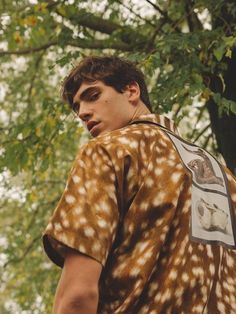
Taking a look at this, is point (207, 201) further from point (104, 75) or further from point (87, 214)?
point (104, 75)

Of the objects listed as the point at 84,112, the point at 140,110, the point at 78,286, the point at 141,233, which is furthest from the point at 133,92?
the point at 78,286

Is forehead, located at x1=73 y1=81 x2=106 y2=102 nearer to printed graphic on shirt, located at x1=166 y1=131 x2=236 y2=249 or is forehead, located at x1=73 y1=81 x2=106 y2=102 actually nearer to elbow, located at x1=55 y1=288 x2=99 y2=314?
printed graphic on shirt, located at x1=166 y1=131 x2=236 y2=249

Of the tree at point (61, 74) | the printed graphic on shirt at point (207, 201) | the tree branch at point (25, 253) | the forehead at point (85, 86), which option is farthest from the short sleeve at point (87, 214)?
the tree branch at point (25, 253)

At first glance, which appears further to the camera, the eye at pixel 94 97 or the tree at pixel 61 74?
the tree at pixel 61 74

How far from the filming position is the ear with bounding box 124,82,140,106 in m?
2.37

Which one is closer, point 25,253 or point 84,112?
point 84,112

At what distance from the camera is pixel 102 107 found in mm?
2297

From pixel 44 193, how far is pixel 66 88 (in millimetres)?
6739

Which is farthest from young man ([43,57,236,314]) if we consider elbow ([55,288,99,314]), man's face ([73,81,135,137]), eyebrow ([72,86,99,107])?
eyebrow ([72,86,99,107])

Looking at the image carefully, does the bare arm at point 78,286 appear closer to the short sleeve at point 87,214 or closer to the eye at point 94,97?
the short sleeve at point 87,214

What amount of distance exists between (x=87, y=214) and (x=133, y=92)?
0.78 m

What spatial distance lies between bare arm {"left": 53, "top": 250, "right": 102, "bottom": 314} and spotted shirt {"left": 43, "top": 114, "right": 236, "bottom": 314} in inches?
1.1

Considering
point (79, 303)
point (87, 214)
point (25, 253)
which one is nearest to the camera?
point (79, 303)

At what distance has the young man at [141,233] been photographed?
1.72 meters
